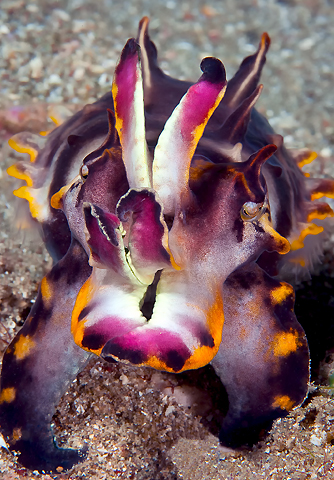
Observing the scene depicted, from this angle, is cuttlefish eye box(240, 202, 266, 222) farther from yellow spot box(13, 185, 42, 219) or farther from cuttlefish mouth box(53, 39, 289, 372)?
yellow spot box(13, 185, 42, 219)

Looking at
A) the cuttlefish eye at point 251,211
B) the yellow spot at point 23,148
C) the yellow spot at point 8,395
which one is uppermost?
the yellow spot at point 23,148

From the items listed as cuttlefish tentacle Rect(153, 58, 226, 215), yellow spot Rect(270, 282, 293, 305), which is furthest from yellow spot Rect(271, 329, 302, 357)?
cuttlefish tentacle Rect(153, 58, 226, 215)

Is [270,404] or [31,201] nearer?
[270,404]

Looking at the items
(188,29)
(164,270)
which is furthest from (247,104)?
(188,29)

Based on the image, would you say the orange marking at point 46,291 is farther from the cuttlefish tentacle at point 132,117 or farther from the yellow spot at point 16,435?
the cuttlefish tentacle at point 132,117

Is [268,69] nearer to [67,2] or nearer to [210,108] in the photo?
[67,2]

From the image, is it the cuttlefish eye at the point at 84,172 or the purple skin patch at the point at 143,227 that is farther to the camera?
the cuttlefish eye at the point at 84,172

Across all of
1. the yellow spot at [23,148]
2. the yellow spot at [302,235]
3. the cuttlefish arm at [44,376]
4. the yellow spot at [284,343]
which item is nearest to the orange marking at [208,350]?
the yellow spot at [284,343]
